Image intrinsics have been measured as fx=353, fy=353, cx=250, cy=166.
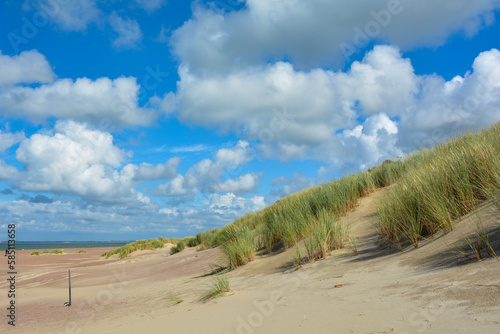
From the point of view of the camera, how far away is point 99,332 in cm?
529

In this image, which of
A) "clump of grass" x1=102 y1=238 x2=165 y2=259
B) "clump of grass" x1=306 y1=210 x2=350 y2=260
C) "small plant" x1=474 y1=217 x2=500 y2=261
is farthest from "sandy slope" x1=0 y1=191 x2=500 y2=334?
"clump of grass" x1=102 y1=238 x2=165 y2=259

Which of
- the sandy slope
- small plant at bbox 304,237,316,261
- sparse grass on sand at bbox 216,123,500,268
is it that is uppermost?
sparse grass on sand at bbox 216,123,500,268

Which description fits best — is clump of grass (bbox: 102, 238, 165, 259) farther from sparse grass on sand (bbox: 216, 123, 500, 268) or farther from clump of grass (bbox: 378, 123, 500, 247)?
clump of grass (bbox: 378, 123, 500, 247)

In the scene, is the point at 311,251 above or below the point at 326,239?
below

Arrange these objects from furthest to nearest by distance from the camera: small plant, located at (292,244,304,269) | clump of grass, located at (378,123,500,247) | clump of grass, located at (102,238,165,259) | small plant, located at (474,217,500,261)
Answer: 1. clump of grass, located at (102,238,165,259)
2. small plant, located at (292,244,304,269)
3. clump of grass, located at (378,123,500,247)
4. small plant, located at (474,217,500,261)

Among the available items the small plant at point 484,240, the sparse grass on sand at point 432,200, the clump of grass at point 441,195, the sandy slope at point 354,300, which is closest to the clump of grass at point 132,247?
the sandy slope at point 354,300

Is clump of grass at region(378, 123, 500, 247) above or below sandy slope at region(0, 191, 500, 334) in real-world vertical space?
above

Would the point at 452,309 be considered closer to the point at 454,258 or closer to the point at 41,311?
the point at 454,258

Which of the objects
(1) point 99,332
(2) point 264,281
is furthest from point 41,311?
(2) point 264,281

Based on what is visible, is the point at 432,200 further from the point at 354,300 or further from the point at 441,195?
the point at 354,300

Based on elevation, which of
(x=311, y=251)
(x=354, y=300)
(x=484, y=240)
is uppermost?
(x=484, y=240)

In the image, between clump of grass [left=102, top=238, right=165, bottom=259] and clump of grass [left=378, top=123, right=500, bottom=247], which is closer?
clump of grass [left=378, top=123, right=500, bottom=247]

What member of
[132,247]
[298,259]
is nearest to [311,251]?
[298,259]

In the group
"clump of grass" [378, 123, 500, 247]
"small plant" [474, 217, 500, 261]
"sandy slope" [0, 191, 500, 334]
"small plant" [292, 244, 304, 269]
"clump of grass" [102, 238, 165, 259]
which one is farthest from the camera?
"clump of grass" [102, 238, 165, 259]
